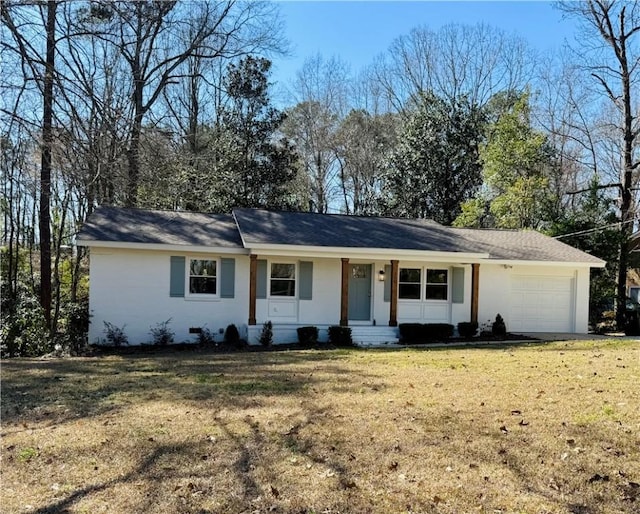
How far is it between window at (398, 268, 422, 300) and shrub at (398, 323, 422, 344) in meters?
1.53

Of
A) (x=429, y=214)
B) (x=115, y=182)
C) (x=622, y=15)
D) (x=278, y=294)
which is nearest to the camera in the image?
(x=115, y=182)

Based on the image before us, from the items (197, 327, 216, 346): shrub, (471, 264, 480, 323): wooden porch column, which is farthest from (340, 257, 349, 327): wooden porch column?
(471, 264, 480, 323): wooden porch column

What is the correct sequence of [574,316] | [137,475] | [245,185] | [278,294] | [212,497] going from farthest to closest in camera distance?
[245,185] → [574,316] → [278,294] → [137,475] → [212,497]

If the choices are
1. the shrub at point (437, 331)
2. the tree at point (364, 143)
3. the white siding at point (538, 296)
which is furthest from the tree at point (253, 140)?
the shrub at point (437, 331)

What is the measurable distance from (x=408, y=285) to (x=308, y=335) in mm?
3927

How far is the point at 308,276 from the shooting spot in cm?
1547

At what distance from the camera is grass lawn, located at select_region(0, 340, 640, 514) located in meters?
4.01

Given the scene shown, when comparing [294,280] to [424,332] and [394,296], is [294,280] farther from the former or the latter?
[424,332]

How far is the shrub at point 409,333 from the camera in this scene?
14914 mm

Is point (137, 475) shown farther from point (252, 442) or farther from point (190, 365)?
point (190, 365)

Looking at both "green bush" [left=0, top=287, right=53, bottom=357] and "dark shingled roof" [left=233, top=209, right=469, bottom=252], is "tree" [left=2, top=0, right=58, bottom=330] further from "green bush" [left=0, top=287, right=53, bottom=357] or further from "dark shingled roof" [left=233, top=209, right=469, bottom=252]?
"dark shingled roof" [left=233, top=209, right=469, bottom=252]

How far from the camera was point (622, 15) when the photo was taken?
2064cm

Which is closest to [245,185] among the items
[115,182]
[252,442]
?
[115,182]

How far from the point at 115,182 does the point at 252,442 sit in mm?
8726
